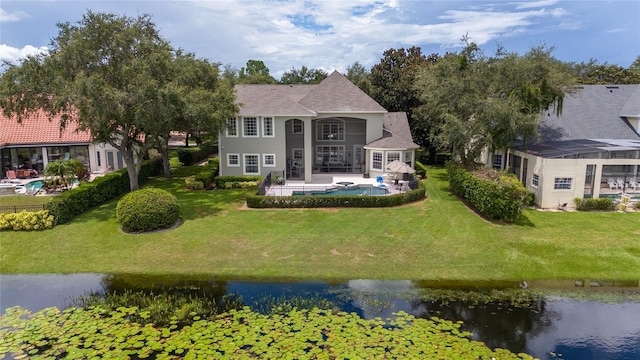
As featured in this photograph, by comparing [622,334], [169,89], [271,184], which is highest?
[169,89]

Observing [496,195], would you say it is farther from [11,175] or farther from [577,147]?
[11,175]

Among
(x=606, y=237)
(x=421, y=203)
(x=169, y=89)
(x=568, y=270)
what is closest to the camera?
(x=568, y=270)

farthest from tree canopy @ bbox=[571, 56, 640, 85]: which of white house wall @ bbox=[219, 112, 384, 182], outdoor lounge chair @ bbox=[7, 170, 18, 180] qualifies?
outdoor lounge chair @ bbox=[7, 170, 18, 180]

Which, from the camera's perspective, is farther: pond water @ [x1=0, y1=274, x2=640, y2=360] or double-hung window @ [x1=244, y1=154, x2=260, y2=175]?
double-hung window @ [x1=244, y1=154, x2=260, y2=175]

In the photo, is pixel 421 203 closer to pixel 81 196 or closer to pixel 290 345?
pixel 290 345

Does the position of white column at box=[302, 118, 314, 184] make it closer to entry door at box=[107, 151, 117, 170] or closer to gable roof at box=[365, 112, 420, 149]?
gable roof at box=[365, 112, 420, 149]

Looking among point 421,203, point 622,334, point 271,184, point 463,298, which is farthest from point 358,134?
point 622,334
